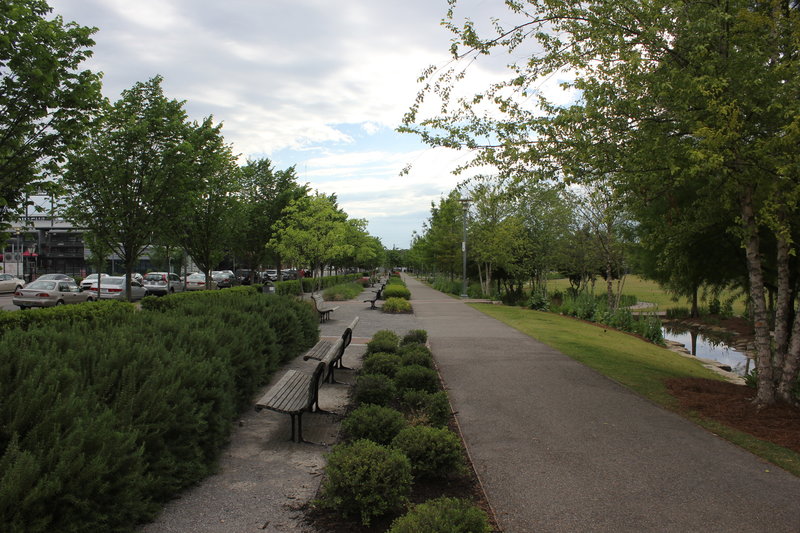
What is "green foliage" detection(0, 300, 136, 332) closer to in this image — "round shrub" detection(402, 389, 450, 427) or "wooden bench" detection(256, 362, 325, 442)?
"wooden bench" detection(256, 362, 325, 442)

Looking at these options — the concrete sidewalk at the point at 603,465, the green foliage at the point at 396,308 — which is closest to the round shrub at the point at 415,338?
the concrete sidewalk at the point at 603,465

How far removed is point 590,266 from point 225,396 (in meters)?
22.8

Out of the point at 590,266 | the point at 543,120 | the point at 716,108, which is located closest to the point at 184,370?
the point at 543,120

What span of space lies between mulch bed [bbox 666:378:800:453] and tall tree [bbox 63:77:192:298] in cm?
1233

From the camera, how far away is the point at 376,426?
466 cm

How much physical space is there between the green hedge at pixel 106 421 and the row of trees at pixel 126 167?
464 cm

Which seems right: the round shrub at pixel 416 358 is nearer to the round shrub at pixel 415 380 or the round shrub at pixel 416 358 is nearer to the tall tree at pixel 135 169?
the round shrub at pixel 415 380

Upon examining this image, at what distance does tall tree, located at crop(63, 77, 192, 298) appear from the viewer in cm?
1277

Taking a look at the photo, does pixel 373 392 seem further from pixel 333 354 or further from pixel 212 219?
pixel 212 219

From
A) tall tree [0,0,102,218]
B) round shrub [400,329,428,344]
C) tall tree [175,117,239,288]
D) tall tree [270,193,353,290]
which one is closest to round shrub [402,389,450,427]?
round shrub [400,329,428,344]

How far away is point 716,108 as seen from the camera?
18.9 ft

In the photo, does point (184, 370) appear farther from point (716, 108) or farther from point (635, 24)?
point (635, 24)

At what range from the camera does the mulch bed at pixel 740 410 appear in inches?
226

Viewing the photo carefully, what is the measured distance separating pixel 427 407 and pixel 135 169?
11203 millimetres
